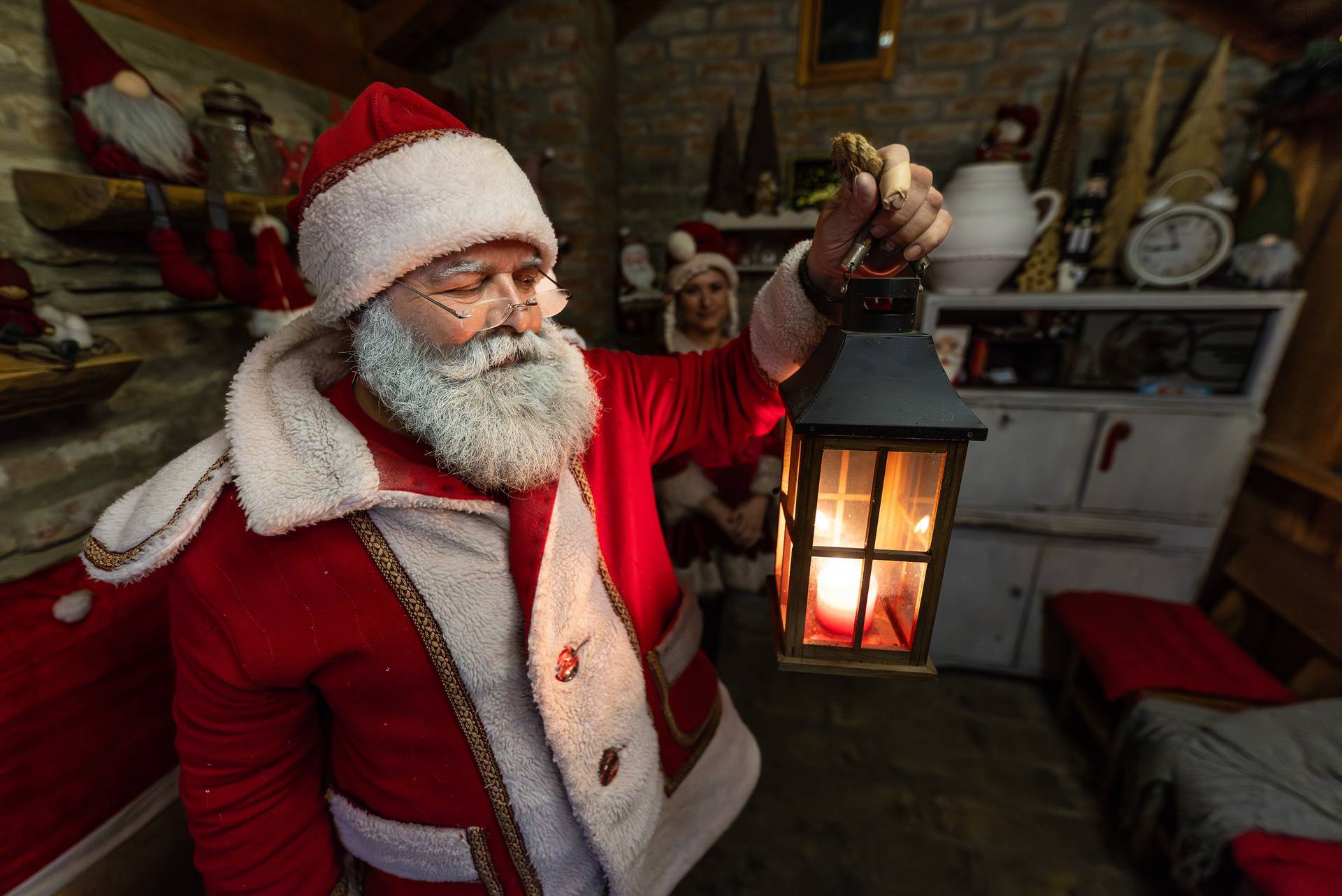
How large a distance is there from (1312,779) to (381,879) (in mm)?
1870

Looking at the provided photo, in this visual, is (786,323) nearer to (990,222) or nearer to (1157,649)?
(990,222)

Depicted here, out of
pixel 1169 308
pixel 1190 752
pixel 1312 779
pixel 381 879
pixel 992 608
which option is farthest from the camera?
pixel 992 608

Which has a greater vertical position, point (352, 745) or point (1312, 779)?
point (352, 745)

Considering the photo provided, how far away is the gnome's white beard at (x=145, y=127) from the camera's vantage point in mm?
967

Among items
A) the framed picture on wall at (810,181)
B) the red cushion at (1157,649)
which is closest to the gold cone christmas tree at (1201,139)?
the framed picture on wall at (810,181)

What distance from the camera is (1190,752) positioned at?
1.32 m

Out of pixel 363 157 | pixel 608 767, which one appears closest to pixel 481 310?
pixel 363 157

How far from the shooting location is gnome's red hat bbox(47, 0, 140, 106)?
951mm

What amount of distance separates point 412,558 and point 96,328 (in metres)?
1.04

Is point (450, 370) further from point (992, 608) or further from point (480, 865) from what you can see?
point (992, 608)

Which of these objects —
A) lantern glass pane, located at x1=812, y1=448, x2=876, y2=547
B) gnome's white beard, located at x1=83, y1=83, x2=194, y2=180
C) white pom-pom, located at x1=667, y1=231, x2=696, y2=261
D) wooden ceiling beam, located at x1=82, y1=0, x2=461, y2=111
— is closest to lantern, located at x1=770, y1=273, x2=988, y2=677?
lantern glass pane, located at x1=812, y1=448, x2=876, y2=547

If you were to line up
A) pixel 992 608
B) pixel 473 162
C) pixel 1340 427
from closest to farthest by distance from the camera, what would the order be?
pixel 473 162 < pixel 1340 427 < pixel 992 608

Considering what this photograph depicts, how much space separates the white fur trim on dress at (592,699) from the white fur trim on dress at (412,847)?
171 millimetres

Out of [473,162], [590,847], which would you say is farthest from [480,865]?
[473,162]
